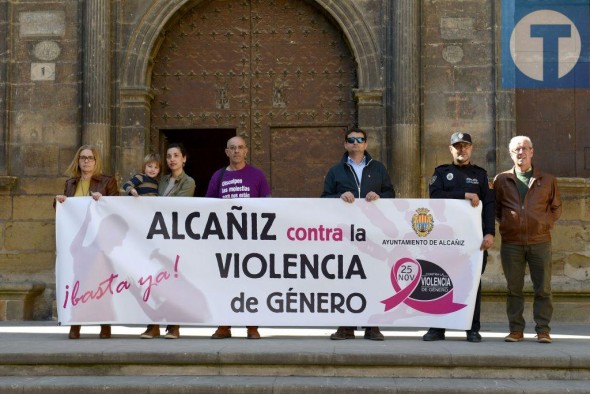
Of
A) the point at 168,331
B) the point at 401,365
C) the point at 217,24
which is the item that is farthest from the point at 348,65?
the point at 401,365

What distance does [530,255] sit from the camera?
8305 millimetres

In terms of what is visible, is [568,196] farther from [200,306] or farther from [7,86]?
[7,86]

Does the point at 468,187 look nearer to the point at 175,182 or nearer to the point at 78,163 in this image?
the point at 175,182

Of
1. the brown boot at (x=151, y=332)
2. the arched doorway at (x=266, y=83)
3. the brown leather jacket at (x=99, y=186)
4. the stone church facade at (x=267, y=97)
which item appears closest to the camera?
the brown boot at (x=151, y=332)

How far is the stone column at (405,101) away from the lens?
1154cm

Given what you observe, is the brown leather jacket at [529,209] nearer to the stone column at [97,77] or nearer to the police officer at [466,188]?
the police officer at [466,188]

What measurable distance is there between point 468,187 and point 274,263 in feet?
6.61

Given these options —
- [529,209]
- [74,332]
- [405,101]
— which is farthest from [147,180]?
[405,101]

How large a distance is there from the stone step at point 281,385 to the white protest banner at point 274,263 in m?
1.42

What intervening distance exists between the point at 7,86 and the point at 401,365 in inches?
302

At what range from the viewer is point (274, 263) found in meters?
8.30

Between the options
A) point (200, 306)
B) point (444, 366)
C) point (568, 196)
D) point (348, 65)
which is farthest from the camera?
point (348, 65)

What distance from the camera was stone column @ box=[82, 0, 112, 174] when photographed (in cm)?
1184

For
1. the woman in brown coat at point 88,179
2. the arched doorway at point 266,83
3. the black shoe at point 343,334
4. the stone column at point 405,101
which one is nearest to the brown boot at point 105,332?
the woman in brown coat at point 88,179
